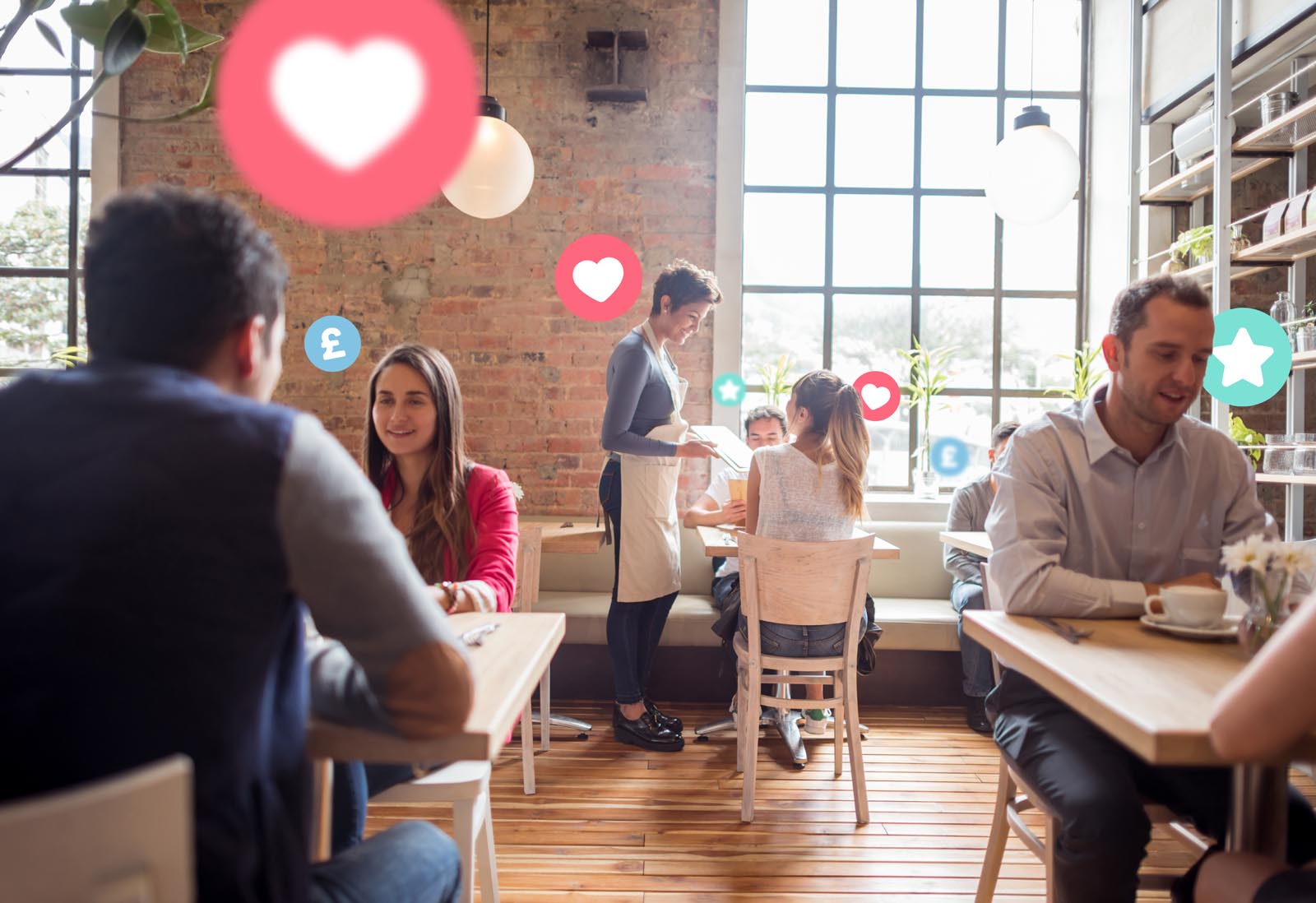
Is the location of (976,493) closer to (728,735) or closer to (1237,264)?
(728,735)

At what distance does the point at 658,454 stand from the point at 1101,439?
5.70ft

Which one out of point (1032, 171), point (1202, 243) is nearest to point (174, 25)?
point (1032, 171)

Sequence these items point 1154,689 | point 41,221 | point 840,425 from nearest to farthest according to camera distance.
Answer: point 1154,689, point 840,425, point 41,221

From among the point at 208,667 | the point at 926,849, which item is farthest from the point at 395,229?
the point at 208,667

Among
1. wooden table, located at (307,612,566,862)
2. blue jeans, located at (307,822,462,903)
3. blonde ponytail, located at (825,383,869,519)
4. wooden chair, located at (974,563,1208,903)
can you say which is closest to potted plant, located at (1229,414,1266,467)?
blonde ponytail, located at (825,383,869,519)

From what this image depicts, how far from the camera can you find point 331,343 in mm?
4730

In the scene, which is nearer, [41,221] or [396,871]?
[396,871]

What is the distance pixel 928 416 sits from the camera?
4.91m

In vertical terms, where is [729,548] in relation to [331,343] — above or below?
below

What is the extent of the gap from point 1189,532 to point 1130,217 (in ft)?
11.7

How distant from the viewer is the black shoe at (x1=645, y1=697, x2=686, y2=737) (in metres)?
3.28

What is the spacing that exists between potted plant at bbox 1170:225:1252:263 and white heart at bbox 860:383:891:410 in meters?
1.62

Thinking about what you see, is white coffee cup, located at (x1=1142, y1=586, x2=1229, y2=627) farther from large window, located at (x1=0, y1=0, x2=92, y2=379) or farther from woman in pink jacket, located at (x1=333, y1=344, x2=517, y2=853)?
large window, located at (x1=0, y1=0, x2=92, y2=379)

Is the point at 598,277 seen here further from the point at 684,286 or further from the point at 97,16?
the point at 97,16
